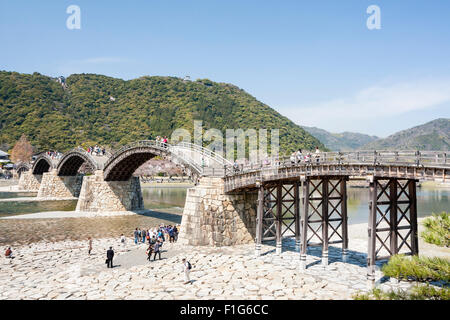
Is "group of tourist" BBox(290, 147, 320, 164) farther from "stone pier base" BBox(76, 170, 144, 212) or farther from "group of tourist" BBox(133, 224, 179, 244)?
"stone pier base" BBox(76, 170, 144, 212)

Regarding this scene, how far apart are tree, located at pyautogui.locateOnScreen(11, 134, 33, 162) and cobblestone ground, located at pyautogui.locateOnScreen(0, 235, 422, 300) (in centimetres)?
8404

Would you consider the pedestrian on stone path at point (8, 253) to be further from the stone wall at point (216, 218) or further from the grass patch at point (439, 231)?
the grass patch at point (439, 231)

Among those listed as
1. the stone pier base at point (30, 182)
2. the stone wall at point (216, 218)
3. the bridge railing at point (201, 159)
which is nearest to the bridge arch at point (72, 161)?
the stone pier base at point (30, 182)

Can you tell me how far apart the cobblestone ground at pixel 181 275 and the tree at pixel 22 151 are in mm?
84043

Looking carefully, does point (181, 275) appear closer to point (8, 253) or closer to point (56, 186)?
point (8, 253)

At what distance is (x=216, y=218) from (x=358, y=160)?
10.7 meters

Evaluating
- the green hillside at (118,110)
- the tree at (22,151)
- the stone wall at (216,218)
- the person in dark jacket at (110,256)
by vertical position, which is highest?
the green hillside at (118,110)

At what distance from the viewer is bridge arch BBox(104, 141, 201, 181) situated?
1109 inches

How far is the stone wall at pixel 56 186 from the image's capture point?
59281mm

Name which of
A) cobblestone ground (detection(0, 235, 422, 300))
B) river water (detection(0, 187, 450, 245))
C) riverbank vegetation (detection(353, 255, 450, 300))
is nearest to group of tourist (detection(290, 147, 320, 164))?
cobblestone ground (detection(0, 235, 422, 300))

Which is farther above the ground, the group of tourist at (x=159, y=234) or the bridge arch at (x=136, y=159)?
the bridge arch at (x=136, y=159)

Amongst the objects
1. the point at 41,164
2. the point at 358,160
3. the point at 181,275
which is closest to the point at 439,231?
the point at 358,160

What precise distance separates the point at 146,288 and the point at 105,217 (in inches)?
1038
